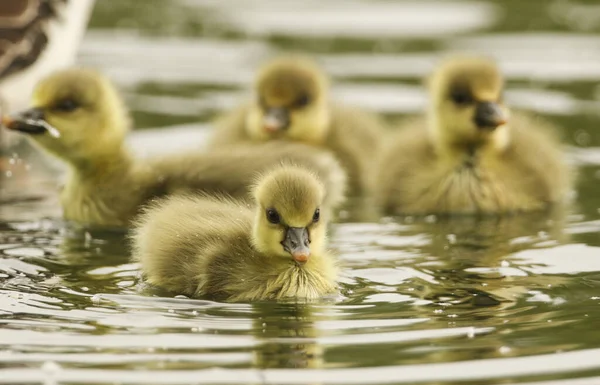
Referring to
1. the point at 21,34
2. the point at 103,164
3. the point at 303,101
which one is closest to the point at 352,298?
the point at 103,164

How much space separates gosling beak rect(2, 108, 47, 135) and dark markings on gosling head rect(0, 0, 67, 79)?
1430 millimetres

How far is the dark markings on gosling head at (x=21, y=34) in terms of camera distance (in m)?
8.24

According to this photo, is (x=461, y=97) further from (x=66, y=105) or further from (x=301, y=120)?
(x=66, y=105)

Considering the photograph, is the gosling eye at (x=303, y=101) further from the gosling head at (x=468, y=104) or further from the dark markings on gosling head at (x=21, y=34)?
the dark markings on gosling head at (x=21, y=34)

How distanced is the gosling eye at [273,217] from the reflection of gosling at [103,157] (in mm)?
1272

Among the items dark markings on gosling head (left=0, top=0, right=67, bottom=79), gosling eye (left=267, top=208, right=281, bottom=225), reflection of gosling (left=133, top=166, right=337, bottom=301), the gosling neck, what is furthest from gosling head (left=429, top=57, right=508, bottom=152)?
dark markings on gosling head (left=0, top=0, right=67, bottom=79)

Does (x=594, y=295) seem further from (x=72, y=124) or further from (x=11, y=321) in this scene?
(x=72, y=124)

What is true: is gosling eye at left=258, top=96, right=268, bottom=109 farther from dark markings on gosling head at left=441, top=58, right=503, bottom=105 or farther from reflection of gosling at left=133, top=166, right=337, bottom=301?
reflection of gosling at left=133, top=166, right=337, bottom=301

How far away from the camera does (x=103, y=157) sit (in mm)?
6984

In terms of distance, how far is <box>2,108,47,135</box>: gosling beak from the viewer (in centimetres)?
679

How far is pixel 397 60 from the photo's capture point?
1149 centimetres

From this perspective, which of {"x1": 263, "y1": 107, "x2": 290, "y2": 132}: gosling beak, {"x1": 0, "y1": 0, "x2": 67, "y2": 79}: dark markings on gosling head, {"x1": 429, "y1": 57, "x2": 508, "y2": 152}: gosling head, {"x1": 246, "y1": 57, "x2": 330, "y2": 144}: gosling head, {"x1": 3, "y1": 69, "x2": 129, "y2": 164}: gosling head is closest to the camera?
{"x1": 3, "y1": 69, "x2": 129, "y2": 164}: gosling head

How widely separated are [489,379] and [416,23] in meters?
8.65

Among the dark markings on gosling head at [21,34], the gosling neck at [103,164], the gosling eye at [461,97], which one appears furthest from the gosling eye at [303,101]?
the dark markings on gosling head at [21,34]
